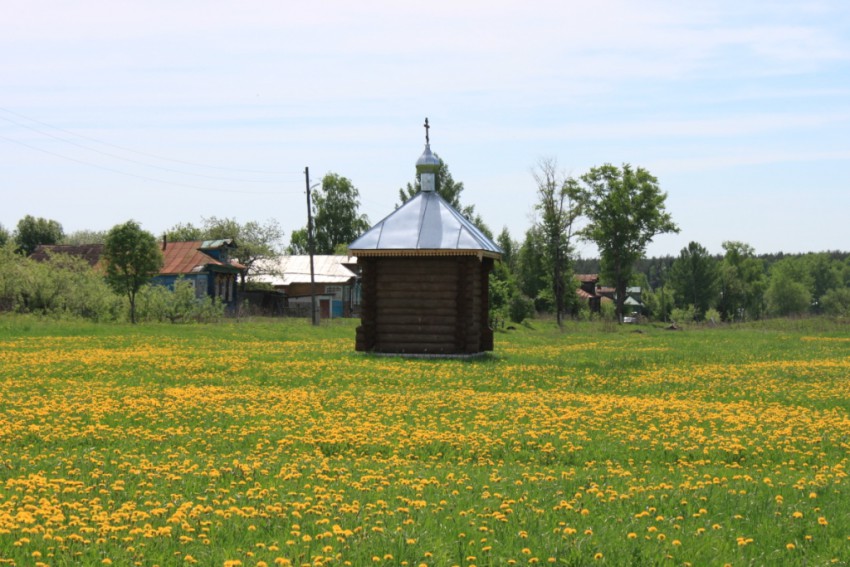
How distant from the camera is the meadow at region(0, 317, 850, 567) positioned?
23.9 ft

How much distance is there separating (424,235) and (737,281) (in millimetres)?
102505

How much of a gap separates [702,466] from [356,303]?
7611cm

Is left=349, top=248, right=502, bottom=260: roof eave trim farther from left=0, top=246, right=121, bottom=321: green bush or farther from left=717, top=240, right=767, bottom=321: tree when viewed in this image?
left=717, top=240, right=767, bottom=321: tree

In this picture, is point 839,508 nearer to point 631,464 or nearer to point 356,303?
point 631,464

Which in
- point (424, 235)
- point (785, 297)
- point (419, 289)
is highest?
point (424, 235)

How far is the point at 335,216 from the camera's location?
348 ft

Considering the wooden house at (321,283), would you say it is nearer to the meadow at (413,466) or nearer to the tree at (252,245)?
the tree at (252,245)

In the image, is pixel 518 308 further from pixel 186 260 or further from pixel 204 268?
pixel 186 260

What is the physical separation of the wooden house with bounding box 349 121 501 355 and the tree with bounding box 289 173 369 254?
75.1 m

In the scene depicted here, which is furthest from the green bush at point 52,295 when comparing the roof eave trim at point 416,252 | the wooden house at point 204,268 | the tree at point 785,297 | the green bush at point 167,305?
the tree at point 785,297

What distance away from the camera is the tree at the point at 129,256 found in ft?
164

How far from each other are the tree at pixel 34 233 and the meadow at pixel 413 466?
9351 centimetres

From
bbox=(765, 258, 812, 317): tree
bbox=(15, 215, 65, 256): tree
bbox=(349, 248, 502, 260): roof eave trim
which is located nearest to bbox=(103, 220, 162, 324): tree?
bbox=(349, 248, 502, 260): roof eave trim

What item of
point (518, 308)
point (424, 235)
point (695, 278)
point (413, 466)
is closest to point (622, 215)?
point (518, 308)
